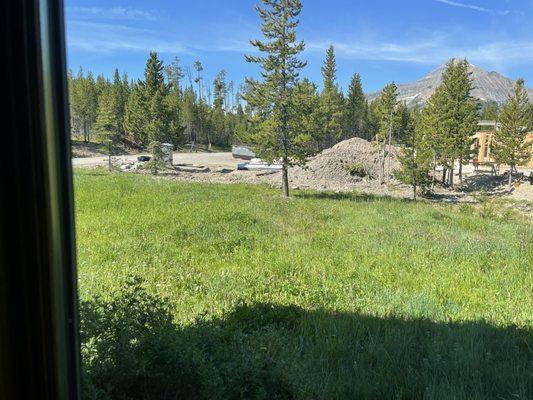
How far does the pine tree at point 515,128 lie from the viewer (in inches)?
1585

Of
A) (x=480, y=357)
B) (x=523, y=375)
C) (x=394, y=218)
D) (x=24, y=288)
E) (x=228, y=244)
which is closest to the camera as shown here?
→ (x=24, y=288)

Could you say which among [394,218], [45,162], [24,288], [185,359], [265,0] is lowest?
[394,218]

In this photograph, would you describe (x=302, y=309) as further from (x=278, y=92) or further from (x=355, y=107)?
(x=355, y=107)

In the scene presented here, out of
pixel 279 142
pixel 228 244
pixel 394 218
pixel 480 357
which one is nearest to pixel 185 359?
pixel 480 357

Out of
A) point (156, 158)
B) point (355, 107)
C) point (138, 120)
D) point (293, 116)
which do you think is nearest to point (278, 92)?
point (293, 116)

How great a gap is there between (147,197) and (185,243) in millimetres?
6662

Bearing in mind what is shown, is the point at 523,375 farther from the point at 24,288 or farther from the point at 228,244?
the point at 228,244

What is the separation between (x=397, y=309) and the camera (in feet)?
15.6

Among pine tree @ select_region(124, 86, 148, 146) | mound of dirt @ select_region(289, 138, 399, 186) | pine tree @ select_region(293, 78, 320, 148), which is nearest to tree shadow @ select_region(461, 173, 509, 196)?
mound of dirt @ select_region(289, 138, 399, 186)

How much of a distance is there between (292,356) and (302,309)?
148 cm

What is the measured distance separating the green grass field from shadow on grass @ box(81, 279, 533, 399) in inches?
0.4

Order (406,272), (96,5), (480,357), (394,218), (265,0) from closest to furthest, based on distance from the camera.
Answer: (96,5)
(480,357)
(406,272)
(394,218)
(265,0)

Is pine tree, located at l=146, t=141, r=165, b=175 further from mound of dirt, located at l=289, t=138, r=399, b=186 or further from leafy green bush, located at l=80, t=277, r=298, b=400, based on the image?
leafy green bush, located at l=80, t=277, r=298, b=400

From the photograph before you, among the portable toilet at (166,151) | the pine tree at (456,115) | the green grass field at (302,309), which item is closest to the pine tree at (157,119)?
the portable toilet at (166,151)
